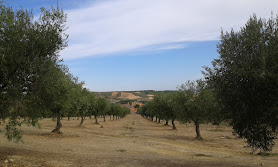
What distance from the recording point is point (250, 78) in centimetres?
1036

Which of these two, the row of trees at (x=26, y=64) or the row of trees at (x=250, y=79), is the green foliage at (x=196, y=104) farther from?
the row of trees at (x=26, y=64)

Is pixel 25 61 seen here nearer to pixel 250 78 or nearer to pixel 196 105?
pixel 250 78

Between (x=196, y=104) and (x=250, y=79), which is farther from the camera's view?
(x=196, y=104)

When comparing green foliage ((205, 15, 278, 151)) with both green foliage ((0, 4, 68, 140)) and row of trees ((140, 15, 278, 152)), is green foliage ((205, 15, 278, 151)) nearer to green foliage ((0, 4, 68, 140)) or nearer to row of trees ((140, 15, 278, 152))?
row of trees ((140, 15, 278, 152))

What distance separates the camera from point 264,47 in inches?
413

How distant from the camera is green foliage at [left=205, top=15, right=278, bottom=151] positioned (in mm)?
10133

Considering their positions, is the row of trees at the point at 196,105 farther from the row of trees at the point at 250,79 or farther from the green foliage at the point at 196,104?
the row of trees at the point at 250,79

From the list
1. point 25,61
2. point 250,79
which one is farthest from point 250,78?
point 25,61

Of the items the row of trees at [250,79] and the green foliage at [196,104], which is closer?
the row of trees at [250,79]

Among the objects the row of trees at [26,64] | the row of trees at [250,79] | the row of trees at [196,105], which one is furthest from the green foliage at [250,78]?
the row of trees at [196,105]

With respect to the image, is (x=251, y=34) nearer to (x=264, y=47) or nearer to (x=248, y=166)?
(x=264, y=47)

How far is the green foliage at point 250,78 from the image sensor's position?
1013 centimetres

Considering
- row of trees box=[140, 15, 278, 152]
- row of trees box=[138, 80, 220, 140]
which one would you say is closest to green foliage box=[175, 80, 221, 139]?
row of trees box=[138, 80, 220, 140]

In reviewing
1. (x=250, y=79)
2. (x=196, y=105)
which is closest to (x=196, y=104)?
(x=196, y=105)
